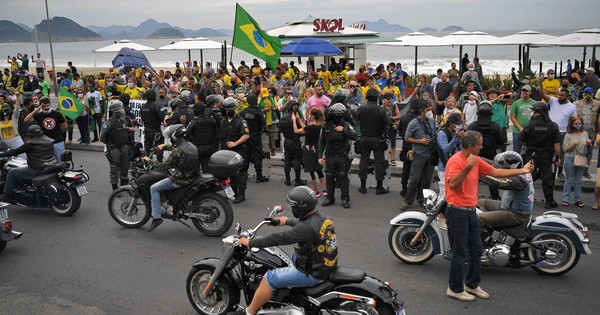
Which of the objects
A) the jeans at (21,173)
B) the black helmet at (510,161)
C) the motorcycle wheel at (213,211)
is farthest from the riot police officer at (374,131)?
the jeans at (21,173)

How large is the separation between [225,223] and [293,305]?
3227 millimetres

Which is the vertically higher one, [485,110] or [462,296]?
[485,110]

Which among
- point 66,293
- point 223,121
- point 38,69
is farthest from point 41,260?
point 38,69

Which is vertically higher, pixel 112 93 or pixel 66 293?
pixel 112 93

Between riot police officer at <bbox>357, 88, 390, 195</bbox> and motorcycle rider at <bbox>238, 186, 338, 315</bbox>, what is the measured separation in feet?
17.1

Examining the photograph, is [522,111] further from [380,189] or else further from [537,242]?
[537,242]

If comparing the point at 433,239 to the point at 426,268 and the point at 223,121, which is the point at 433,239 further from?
the point at 223,121

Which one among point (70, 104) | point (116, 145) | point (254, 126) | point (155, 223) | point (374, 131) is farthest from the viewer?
point (70, 104)

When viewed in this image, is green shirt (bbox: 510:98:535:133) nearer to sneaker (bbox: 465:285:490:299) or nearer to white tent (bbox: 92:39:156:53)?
sneaker (bbox: 465:285:490:299)

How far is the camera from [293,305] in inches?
A: 206

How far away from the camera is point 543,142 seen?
9.27m

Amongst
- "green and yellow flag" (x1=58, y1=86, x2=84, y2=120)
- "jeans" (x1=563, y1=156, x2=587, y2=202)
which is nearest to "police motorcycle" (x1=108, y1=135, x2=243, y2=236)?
"jeans" (x1=563, y1=156, x2=587, y2=202)

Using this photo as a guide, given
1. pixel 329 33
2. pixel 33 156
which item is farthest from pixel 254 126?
pixel 329 33

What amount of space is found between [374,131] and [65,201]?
523 cm
